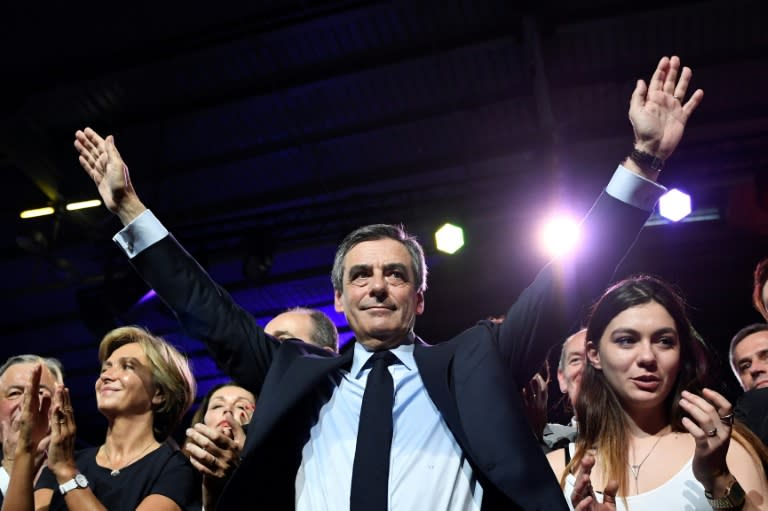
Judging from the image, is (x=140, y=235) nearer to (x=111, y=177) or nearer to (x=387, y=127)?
(x=111, y=177)

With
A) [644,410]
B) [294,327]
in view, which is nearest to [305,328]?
[294,327]

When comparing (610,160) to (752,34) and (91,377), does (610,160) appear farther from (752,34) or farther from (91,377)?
(91,377)

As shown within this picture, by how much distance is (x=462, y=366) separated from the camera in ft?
5.82

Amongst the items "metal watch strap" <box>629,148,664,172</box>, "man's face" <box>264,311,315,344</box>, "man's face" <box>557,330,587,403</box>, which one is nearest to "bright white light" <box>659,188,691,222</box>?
"man's face" <box>557,330,587,403</box>

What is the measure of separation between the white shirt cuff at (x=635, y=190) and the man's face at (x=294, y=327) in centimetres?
144

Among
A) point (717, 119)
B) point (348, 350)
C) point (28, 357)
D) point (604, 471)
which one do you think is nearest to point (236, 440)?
point (348, 350)

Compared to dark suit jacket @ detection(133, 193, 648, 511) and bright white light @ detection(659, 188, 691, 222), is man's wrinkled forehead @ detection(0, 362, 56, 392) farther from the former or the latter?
bright white light @ detection(659, 188, 691, 222)

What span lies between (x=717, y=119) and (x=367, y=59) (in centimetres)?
239

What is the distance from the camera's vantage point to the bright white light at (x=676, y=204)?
4.91 meters

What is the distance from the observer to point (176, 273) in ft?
6.15

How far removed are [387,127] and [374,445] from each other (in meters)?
4.00

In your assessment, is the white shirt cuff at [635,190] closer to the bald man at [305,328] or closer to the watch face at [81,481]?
the bald man at [305,328]

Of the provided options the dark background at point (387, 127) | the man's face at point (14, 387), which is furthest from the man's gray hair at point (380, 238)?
the dark background at point (387, 127)

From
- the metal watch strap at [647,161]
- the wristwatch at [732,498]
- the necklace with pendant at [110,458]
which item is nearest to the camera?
the wristwatch at [732,498]
